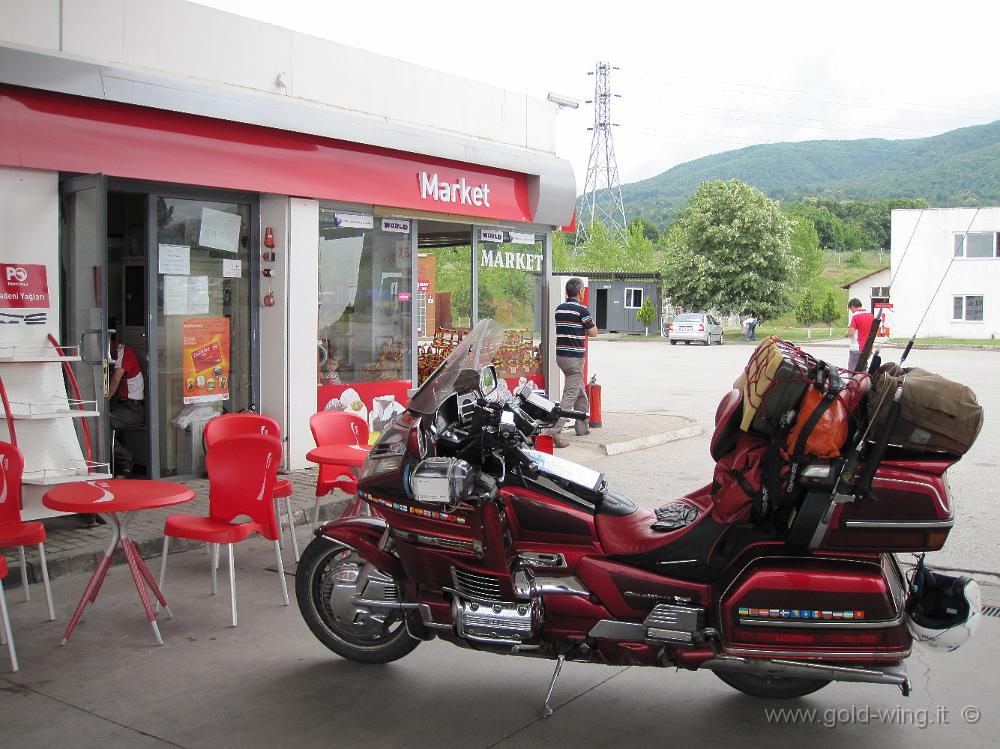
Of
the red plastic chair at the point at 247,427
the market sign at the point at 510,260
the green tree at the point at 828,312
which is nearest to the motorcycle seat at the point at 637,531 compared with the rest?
the red plastic chair at the point at 247,427

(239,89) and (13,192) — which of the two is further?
(239,89)

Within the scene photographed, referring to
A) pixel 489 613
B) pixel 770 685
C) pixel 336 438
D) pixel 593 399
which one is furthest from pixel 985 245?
pixel 489 613

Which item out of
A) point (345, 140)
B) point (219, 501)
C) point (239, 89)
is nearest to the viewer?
point (219, 501)

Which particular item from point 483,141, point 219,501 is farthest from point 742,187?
point 219,501

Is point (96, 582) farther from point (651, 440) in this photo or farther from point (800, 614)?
point (651, 440)

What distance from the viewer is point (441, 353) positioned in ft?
37.5

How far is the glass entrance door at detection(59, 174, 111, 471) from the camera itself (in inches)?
287

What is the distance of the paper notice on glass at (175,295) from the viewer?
28.2ft

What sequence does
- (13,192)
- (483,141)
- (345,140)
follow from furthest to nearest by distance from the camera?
1. (483,141)
2. (345,140)
3. (13,192)

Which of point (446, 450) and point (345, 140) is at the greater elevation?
point (345, 140)

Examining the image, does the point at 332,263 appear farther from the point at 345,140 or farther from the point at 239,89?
the point at 239,89

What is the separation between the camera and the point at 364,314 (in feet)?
33.3

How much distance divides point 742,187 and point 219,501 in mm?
50209

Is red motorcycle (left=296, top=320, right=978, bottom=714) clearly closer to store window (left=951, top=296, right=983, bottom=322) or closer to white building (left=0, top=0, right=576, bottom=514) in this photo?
white building (left=0, top=0, right=576, bottom=514)
